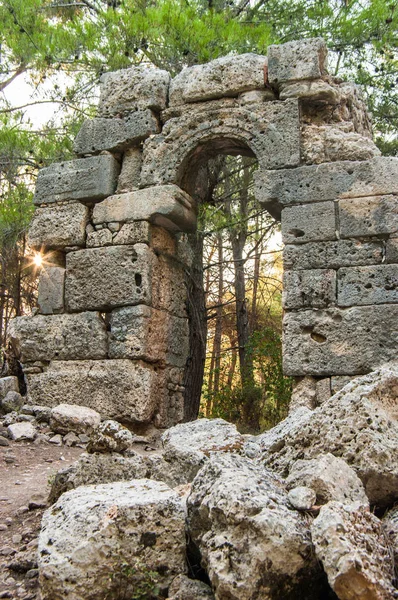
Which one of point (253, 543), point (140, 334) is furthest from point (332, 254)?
point (253, 543)

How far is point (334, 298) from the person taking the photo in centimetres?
630

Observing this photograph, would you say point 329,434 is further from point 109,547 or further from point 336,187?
point 336,187

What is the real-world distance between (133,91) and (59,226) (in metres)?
1.87

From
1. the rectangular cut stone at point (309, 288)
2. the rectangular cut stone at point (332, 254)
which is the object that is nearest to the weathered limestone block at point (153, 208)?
the rectangular cut stone at point (332, 254)

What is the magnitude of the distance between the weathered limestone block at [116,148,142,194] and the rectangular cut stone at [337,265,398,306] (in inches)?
106

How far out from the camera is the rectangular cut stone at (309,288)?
249 inches

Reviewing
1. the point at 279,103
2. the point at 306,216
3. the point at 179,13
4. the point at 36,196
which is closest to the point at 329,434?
the point at 306,216

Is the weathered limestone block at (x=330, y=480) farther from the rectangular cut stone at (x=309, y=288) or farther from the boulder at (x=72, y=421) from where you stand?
the boulder at (x=72, y=421)

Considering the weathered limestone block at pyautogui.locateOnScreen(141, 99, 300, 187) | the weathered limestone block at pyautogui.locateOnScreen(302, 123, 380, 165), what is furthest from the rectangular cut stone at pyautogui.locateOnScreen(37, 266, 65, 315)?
the weathered limestone block at pyautogui.locateOnScreen(302, 123, 380, 165)

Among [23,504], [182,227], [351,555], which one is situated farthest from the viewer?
[182,227]

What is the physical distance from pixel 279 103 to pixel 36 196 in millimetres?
3162

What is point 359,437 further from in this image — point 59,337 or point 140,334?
point 59,337

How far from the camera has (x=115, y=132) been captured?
7637mm

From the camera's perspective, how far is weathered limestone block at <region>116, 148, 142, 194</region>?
24.5 ft
